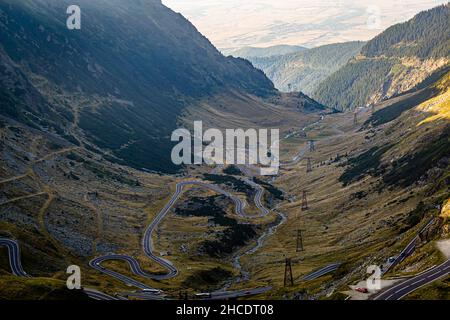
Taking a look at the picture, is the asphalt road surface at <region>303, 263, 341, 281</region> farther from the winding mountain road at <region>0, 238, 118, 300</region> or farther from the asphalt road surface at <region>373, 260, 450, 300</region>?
the winding mountain road at <region>0, 238, 118, 300</region>

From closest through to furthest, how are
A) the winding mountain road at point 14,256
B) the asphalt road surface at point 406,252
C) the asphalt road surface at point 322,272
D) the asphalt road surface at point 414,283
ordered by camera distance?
the asphalt road surface at point 414,283
the asphalt road surface at point 406,252
the winding mountain road at point 14,256
the asphalt road surface at point 322,272

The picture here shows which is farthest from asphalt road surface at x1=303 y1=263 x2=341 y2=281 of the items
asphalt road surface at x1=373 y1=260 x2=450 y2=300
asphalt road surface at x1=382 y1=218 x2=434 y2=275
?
asphalt road surface at x1=373 y1=260 x2=450 y2=300

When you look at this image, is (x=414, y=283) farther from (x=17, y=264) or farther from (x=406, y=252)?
(x=17, y=264)

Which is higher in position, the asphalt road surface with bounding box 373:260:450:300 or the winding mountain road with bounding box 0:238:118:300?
the winding mountain road with bounding box 0:238:118:300

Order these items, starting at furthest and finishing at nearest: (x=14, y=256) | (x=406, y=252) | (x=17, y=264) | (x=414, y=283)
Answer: (x=14, y=256), (x=17, y=264), (x=406, y=252), (x=414, y=283)

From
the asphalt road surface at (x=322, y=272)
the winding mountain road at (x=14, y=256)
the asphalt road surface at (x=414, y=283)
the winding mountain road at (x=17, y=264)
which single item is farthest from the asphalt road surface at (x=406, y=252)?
the winding mountain road at (x=14, y=256)

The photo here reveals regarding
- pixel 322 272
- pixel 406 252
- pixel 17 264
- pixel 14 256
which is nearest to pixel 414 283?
pixel 406 252

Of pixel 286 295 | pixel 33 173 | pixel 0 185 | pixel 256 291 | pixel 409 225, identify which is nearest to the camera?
pixel 286 295

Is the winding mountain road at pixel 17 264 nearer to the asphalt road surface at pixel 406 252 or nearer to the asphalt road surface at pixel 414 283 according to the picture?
the asphalt road surface at pixel 406 252

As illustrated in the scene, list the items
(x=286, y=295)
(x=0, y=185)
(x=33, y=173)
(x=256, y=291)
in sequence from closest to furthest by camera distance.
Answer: (x=286, y=295) < (x=256, y=291) < (x=0, y=185) < (x=33, y=173)
